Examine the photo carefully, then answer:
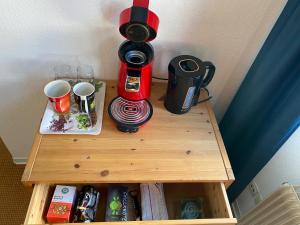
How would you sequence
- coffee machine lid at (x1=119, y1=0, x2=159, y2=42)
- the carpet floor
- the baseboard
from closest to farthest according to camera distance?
coffee machine lid at (x1=119, y1=0, x2=159, y2=42), the carpet floor, the baseboard

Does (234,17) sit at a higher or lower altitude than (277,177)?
higher

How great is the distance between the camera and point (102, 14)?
0.87 metres

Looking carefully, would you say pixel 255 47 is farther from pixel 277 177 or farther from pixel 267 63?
pixel 277 177

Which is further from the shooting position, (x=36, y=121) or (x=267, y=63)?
(x=36, y=121)

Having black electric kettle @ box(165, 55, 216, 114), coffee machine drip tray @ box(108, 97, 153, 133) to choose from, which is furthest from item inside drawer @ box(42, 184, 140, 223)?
black electric kettle @ box(165, 55, 216, 114)

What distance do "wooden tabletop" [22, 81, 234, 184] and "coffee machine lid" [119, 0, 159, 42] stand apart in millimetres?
311

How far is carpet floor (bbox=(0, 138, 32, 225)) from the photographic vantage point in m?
1.29

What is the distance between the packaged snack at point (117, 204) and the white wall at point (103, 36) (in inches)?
18.3

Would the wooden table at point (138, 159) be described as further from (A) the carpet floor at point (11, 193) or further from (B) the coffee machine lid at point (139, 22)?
(A) the carpet floor at point (11, 193)

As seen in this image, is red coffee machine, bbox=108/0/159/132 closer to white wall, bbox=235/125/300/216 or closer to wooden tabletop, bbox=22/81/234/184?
wooden tabletop, bbox=22/81/234/184

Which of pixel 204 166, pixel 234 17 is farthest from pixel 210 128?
pixel 234 17

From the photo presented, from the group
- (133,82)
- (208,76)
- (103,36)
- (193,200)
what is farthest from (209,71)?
(193,200)

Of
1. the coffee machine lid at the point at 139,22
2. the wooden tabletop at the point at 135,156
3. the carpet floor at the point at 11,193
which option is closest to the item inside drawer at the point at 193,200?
the wooden tabletop at the point at 135,156

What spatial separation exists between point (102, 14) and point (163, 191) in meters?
0.71
